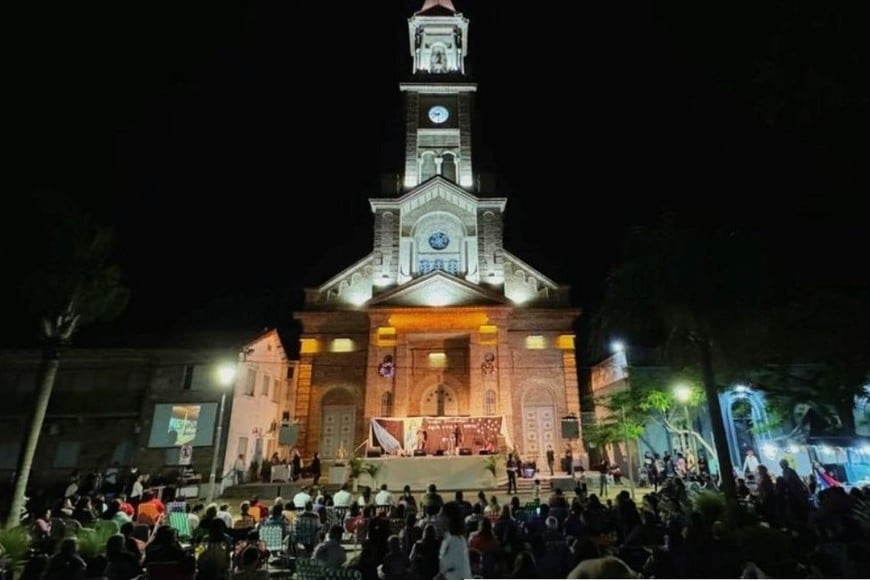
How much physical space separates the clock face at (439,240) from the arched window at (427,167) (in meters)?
4.16

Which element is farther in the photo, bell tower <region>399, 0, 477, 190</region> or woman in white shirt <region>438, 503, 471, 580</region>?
bell tower <region>399, 0, 477, 190</region>

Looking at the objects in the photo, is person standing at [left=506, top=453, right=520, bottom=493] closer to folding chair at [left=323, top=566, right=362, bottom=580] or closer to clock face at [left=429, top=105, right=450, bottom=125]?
folding chair at [left=323, top=566, right=362, bottom=580]

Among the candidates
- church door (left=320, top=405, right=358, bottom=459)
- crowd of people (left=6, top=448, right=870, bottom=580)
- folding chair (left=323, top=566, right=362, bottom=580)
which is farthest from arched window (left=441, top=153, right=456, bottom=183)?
folding chair (left=323, top=566, right=362, bottom=580)

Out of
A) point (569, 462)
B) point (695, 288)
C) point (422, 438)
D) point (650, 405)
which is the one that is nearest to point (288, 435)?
point (422, 438)

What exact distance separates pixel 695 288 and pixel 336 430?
19.5m

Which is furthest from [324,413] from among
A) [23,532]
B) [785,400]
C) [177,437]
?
[785,400]

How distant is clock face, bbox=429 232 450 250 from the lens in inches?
1150

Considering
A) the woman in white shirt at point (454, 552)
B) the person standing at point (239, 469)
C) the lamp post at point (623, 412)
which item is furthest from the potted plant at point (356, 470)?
the woman in white shirt at point (454, 552)

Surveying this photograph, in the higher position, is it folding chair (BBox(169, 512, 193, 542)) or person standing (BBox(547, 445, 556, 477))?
person standing (BBox(547, 445, 556, 477))

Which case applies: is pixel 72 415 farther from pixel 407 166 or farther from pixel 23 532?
pixel 407 166

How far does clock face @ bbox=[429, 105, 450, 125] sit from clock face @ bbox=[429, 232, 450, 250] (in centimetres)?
843

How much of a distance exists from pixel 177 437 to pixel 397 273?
13490 millimetres

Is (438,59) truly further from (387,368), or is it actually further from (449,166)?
(387,368)

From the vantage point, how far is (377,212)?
96.5ft
